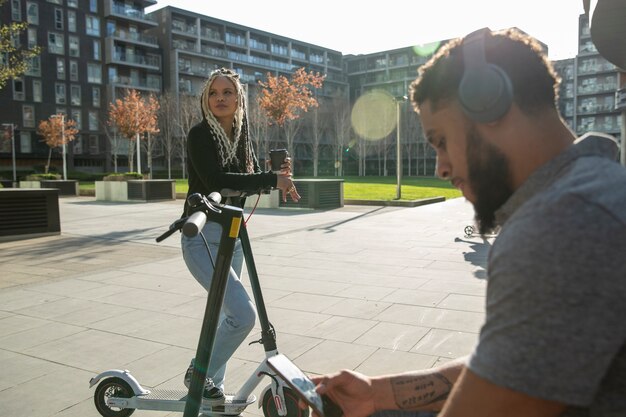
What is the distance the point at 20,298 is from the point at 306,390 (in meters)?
5.44

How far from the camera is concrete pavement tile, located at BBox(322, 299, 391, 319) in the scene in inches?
201

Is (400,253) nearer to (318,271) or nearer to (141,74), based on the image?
(318,271)

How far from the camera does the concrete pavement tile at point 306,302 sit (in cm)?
539

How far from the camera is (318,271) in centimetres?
726

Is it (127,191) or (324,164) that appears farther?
(324,164)

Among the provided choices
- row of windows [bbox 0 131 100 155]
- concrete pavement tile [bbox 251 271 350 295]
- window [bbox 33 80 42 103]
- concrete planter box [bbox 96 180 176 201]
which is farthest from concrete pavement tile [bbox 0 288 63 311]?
window [bbox 33 80 42 103]

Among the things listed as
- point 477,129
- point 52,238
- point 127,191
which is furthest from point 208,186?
point 127,191

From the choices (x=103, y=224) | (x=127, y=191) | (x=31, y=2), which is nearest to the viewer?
(x=103, y=224)

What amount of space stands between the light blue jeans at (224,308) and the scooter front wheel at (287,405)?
30 centimetres

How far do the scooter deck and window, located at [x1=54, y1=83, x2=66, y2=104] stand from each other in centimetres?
6265

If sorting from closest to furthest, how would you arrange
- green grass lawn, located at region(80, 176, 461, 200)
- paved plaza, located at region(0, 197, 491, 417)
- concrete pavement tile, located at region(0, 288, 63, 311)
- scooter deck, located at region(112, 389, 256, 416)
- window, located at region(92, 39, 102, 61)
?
scooter deck, located at region(112, 389, 256, 416) < paved plaza, located at region(0, 197, 491, 417) < concrete pavement tile, located at region(0, 288, 63, 311) < green grass lawn, located at region(80, 176, 461, 200) < window, located at region(92, 39, 102, 61)

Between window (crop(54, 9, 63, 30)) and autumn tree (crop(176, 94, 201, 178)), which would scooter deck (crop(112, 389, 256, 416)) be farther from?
window (crop(54, 9, 63, 30))

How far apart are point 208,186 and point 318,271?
454cm

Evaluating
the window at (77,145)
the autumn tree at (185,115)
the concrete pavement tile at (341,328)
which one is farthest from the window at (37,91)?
the concrete pavement tile at (341,328)
